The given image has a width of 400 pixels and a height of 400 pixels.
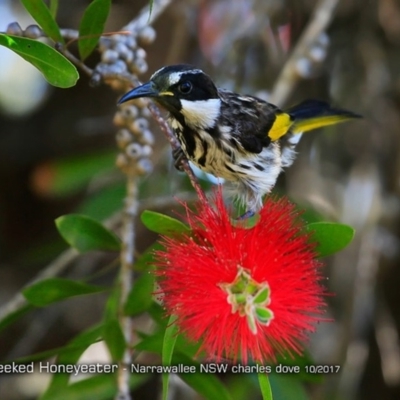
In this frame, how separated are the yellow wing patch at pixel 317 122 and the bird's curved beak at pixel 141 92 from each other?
0.84 meters

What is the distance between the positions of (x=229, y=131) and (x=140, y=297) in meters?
0.58

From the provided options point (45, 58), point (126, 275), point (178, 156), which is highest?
point (45, 58)

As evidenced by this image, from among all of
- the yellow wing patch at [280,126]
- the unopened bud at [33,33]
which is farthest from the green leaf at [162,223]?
the yellow wing patch at [280,126]

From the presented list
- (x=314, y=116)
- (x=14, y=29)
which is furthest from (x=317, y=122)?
(x=14, y=29)

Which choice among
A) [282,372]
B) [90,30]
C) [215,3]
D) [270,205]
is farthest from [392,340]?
[90,30]

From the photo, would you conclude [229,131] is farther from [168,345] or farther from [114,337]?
[168,345]

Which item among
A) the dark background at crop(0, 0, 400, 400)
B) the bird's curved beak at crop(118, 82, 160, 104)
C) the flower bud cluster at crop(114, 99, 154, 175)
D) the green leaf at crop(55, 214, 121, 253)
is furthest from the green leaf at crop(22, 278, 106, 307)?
the dark background at crop(0, 0, 400, 400)

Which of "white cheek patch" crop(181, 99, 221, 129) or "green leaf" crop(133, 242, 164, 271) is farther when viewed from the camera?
"white cheek patch" crop(181, 99, 221, 129)

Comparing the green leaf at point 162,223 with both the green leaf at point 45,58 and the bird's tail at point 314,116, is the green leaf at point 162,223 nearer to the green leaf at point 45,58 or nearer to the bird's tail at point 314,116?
the green leaf at point 45,58

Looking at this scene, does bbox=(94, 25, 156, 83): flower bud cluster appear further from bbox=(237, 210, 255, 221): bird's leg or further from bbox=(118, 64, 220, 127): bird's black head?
bbox=(237, 210, 255, 221): bird's leg

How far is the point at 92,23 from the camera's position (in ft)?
5.89

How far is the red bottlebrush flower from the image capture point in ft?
5.37

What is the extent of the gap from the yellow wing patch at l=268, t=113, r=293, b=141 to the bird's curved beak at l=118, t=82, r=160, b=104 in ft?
2.01

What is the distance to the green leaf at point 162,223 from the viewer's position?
166 centimetres
